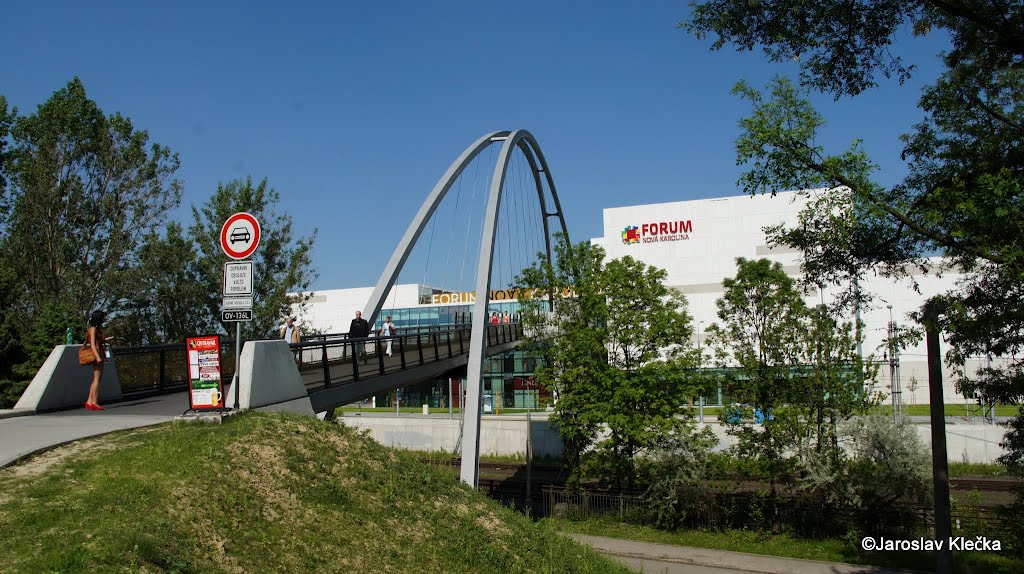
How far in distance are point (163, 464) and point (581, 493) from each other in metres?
19.6

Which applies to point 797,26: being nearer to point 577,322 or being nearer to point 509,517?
point 509,517

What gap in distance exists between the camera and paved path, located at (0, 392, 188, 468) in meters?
8.23

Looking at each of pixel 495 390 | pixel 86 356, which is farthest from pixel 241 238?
pixel 495 390

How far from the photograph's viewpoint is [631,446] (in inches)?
982

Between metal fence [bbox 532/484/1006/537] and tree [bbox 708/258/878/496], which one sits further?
tree [bbox 708/258/878/496]

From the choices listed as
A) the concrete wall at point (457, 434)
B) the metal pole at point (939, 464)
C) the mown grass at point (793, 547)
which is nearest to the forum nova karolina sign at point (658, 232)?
the concrete wall at point (457, 434)

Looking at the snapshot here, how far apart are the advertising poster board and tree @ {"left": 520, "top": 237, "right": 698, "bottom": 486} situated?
1653 centimetres

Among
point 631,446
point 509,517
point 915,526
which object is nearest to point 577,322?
point 631,446

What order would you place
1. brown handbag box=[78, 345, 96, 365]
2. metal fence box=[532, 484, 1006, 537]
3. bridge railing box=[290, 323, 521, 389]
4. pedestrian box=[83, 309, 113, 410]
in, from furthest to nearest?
metal fence box=[532, 484, 1006, 537] → bridge railing box=[290, 323, 521, 389] → brown handbag box=[78, 345, 96, 365] → pedestrian box=[83, 309, 113, 410]

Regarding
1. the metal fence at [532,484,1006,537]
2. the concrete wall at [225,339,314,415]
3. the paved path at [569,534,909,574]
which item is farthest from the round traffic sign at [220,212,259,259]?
the metal fence at [532,484,1006,537]

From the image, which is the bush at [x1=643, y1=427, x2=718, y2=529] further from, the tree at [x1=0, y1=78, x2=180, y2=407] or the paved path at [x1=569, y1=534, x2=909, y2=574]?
the tree at [x1=0, y1=78, x2=180, y2=407]

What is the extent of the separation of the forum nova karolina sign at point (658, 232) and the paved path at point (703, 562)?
120 ft

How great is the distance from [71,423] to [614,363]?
18.8 metres

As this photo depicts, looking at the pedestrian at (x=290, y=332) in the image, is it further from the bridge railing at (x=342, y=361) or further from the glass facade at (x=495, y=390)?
the glass facade at (x=495, y=390)
